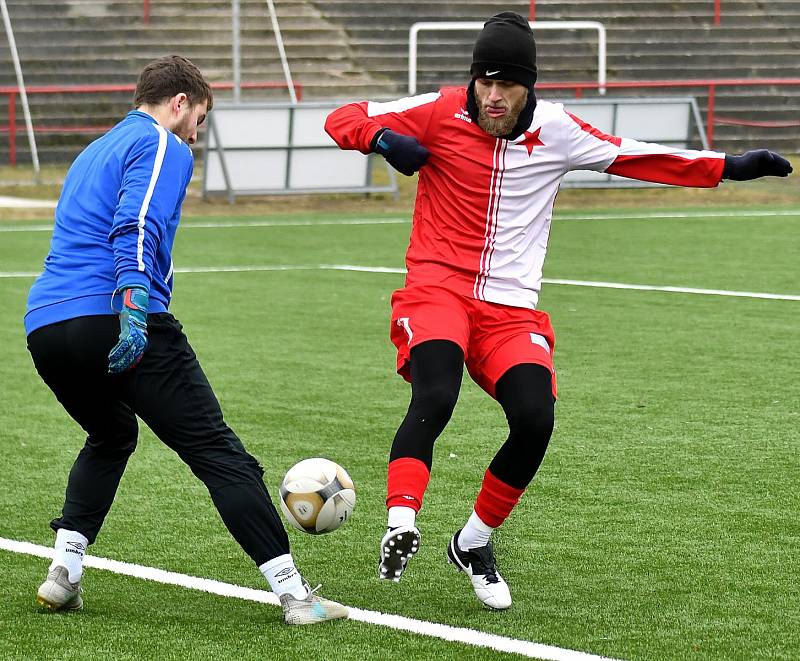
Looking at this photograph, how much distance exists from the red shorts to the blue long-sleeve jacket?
842mm

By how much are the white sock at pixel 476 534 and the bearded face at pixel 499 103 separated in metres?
1.35

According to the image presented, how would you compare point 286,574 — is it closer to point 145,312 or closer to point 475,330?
point 145,312

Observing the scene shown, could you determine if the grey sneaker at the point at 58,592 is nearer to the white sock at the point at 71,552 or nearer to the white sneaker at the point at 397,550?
the white sock at the point at 71,552

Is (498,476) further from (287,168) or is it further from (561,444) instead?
(287,168)

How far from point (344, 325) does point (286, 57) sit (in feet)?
65.6

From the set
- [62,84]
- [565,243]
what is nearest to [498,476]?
[565,243]

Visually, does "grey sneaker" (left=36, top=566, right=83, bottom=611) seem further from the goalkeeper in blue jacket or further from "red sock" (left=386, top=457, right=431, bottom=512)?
"red sock" (left=386, top=457, right=431, bottom=512)

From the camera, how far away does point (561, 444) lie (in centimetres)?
732

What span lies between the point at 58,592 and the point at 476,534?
1407 millimetres

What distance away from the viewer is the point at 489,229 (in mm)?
5055

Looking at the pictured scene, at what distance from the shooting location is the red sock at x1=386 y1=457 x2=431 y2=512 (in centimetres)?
439

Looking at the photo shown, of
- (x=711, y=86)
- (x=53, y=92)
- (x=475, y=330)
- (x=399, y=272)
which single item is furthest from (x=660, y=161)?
(x=53, y=92)

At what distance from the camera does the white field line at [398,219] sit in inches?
771

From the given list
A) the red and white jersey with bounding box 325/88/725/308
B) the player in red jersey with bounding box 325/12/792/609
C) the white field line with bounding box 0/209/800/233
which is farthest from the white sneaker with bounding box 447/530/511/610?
the white field line with bounding box 0/209/800/233
